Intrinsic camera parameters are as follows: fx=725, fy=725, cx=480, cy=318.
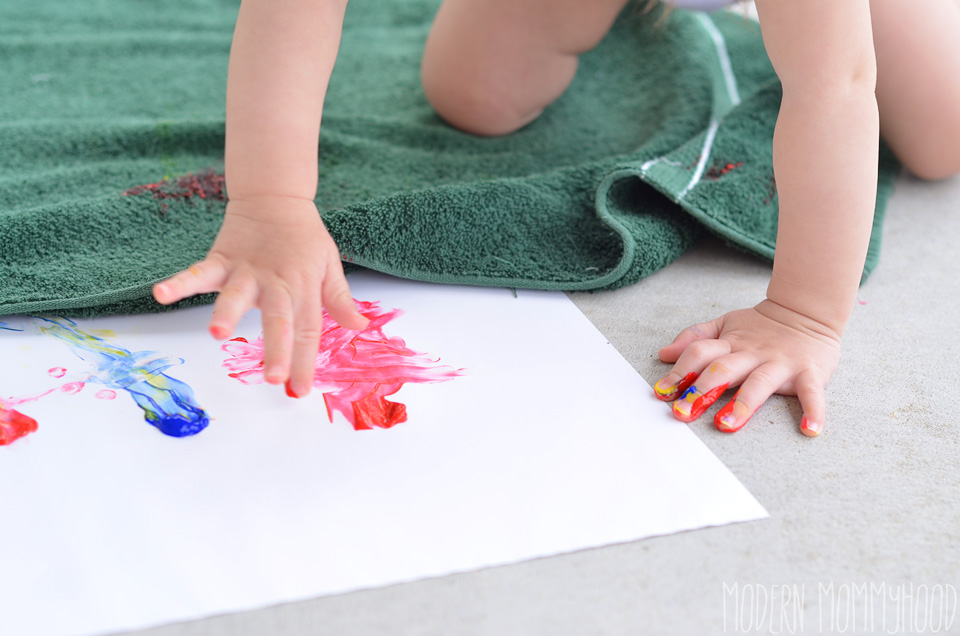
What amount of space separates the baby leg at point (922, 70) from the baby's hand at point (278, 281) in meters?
0.73

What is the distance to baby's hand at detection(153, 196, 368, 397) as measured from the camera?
1.57 feet

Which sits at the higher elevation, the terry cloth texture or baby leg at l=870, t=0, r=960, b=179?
Answer: baby leg at l=870, t=0, r=960, b=179

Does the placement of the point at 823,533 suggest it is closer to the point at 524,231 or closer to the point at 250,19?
the point at 524,231

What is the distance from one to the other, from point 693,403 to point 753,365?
0.06 m

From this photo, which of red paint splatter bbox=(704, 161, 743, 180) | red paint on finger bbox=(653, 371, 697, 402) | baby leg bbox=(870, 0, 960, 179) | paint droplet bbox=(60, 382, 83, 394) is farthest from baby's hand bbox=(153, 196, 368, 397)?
baby leg bbox=(870, 0, 960, 179)

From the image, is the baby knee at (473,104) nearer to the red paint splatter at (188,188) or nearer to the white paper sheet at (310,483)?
the red paint splatter at (188,188)

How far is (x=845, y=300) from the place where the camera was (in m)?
0.57

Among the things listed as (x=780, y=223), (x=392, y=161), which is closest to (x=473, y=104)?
(x=392, y=161)

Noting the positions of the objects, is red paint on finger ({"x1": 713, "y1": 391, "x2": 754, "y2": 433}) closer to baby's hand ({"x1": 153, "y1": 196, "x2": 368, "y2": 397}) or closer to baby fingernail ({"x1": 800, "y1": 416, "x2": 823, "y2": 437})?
baby fingernail ({"x1": 800, "y1": 416, "x2": 823, "y2": 437})

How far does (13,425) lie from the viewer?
503 mm

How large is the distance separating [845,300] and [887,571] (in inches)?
8.9

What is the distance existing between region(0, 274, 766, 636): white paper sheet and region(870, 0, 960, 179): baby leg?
587 mm

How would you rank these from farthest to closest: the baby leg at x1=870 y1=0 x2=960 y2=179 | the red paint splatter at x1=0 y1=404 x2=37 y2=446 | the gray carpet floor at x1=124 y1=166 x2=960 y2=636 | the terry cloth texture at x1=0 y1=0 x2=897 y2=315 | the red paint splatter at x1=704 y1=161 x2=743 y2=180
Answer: the baby leg at x1=870 y1=0 x2=960 y2=179
the red paint splatter at x1=704 y1=161 x2=743 y2=180
the terry cloth texture at x1=0 y1=0 x2=897 y2=315
the red paint splatter at x1=0 y1=404 x2=37 y2=446
the gray carpet floor at x1=124 y1=166 x2=960 y2=636

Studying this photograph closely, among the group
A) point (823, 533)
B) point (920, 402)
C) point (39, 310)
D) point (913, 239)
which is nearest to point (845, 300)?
point (920, 402)
